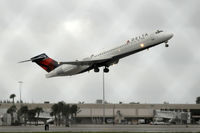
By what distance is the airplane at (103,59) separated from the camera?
7988 cm

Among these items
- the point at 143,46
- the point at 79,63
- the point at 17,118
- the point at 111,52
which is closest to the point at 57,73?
the point at 79,63

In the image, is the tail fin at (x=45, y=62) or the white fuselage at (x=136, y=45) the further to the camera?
the tail fin at (x=45, y=62)

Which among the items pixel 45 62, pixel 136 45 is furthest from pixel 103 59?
pixel 45 62

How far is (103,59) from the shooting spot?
85.9 m

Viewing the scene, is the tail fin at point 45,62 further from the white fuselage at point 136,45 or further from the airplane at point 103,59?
the white fuselage at point 136,45

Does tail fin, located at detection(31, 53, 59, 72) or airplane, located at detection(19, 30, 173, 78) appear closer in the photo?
airplane, located at detection(19, 30, 173, 78)

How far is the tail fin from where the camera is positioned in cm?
10038

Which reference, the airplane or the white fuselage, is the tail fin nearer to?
the airplane

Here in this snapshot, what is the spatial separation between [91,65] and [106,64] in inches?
125

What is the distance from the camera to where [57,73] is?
94875mm

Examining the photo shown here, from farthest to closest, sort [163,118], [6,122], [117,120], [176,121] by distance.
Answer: [117,120], [163,118], [176,121], [6,122]

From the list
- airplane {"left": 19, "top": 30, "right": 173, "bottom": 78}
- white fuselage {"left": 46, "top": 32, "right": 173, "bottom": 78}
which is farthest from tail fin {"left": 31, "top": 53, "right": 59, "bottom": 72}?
white fuselage {"left": 46, "top": 32, "right": 173, "bottom": 78}

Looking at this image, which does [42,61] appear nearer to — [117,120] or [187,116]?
[187,116]

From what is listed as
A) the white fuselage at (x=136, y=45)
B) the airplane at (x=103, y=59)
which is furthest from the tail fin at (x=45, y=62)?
the white fuselage at (x=136, y=45)
